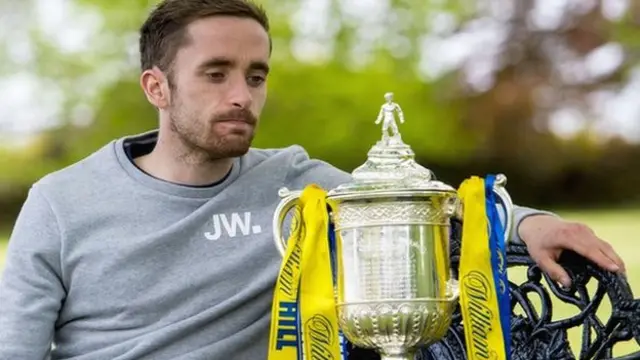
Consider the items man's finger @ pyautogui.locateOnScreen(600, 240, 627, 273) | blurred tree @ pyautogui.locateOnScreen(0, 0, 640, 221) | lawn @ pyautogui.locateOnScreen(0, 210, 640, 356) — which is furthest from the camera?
blurred tree @ pyautogui.locateOnScreen(0, 0, 640, 221)

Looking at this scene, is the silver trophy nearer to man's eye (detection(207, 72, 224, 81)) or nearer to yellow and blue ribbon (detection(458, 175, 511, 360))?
yellow and blue ribbon (detection(458, 175, 511, 360))

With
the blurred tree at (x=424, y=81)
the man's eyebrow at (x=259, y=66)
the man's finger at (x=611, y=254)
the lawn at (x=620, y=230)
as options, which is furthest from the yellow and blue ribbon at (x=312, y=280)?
the blurred tree at (x=424, y=81)

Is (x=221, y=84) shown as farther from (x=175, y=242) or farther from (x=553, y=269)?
(x=553, y=269)

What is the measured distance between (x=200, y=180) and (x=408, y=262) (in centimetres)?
56

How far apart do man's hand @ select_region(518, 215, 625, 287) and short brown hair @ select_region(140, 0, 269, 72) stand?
0.66 metres

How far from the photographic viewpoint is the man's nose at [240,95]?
7.41 feet

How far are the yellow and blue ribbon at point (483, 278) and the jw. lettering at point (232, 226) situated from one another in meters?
0.47

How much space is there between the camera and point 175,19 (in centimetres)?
240

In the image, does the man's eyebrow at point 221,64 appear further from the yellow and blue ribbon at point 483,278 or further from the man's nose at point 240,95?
the yellow and blue ribbon at point 483,278

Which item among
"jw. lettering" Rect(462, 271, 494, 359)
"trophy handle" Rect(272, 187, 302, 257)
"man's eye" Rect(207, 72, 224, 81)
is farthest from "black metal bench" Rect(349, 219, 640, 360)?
"man's eye" Rect(207, 72, 224, 81)

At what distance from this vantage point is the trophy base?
1983mm

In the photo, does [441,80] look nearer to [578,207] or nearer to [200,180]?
[578,207]

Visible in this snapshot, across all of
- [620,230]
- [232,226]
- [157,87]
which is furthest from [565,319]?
[620,230]

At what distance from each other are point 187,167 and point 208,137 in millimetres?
120
